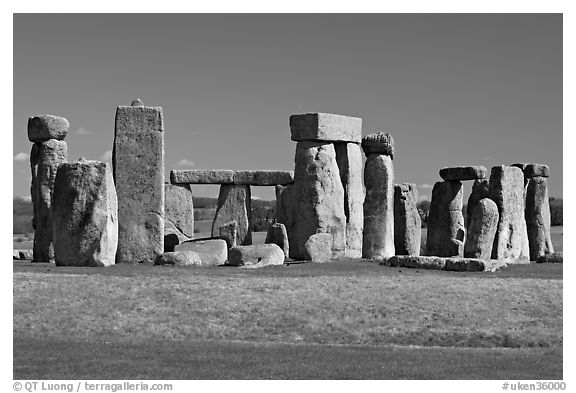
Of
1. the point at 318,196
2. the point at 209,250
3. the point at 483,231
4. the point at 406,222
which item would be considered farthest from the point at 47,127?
the point at 483,231

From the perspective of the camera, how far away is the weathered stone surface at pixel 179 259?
2206 cm

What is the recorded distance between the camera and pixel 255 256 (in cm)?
2273

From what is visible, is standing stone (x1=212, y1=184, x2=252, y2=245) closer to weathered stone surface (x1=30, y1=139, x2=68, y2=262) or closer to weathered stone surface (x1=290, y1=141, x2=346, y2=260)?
Result: weathered stone surface (x1=290, y1=141, x2=346, y2=260)

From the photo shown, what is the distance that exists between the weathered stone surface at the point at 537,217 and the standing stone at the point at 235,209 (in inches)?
379

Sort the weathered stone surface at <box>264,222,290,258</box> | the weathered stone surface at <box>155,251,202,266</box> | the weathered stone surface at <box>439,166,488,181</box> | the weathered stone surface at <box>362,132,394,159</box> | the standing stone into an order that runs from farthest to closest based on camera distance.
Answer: the standing stone
the weathered stone surface at <box>439,166,488,181</box>
the weathered stone surface at <box>362,132,394,159</box>
the weathered stone surface at <box>264,222,290,258</box>
the weathered stone surface at <box>155,251,202,266</box>

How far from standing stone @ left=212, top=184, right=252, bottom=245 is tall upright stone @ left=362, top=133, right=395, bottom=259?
6344 mm

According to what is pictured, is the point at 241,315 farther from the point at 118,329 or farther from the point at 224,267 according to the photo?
the point at 224,267

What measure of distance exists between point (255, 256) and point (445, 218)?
9.60 meters

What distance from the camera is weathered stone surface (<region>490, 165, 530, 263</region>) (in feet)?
86.3

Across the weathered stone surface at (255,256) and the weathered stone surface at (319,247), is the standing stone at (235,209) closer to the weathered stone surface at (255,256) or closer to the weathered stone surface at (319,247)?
the weathered stone surface at (319,247)

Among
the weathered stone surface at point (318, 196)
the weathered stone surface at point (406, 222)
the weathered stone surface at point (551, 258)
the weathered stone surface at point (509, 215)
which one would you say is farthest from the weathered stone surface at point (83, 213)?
the weathered stone surface at point (551, 258)

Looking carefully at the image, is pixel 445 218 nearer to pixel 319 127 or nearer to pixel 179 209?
pixel 319 127

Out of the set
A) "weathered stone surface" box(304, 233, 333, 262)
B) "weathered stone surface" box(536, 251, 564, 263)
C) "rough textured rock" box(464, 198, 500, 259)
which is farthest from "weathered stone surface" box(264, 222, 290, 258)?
"weathered stone surface" box(536, 251, 564, 263)
